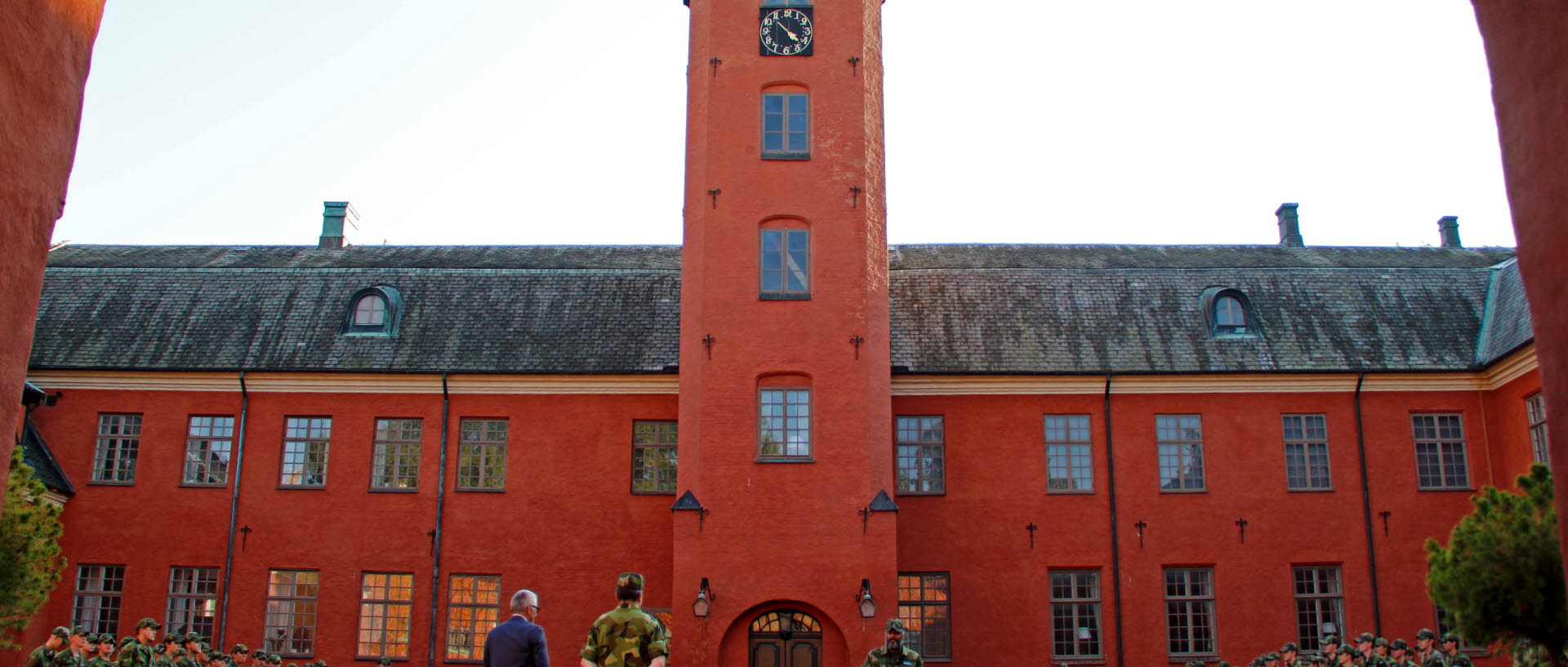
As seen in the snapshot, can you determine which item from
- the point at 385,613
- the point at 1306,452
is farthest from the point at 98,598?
the point at 1306,452

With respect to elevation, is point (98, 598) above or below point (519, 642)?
above

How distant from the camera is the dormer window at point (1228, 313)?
2577cm

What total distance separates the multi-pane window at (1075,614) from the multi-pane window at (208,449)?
51.8 ft

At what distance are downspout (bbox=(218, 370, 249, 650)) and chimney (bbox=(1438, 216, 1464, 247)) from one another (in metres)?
28.4

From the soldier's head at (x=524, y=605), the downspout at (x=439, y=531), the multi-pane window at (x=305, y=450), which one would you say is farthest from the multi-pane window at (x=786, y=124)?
the soldier's head at (x=524, y=605)

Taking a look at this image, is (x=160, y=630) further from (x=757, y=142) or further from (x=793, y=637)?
(x=757, y=142)

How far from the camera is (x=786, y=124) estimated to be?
23.0m

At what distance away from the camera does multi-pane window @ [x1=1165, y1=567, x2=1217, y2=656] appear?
77.5 feet

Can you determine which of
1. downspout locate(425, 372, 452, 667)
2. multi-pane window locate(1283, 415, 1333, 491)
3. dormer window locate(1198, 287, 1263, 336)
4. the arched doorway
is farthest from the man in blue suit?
dormer window locate(1198, 287, 1263, 336)

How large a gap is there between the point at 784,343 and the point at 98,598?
45.3ft

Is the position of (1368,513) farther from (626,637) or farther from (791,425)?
(626,637)

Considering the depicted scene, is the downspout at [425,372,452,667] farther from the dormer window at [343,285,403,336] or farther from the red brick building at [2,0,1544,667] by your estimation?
the dormer window at [343,285,403,336]

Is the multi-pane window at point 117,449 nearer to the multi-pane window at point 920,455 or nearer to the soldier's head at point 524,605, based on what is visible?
the multi-pane window at point 920,455

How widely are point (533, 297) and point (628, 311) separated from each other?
211 centimetres
